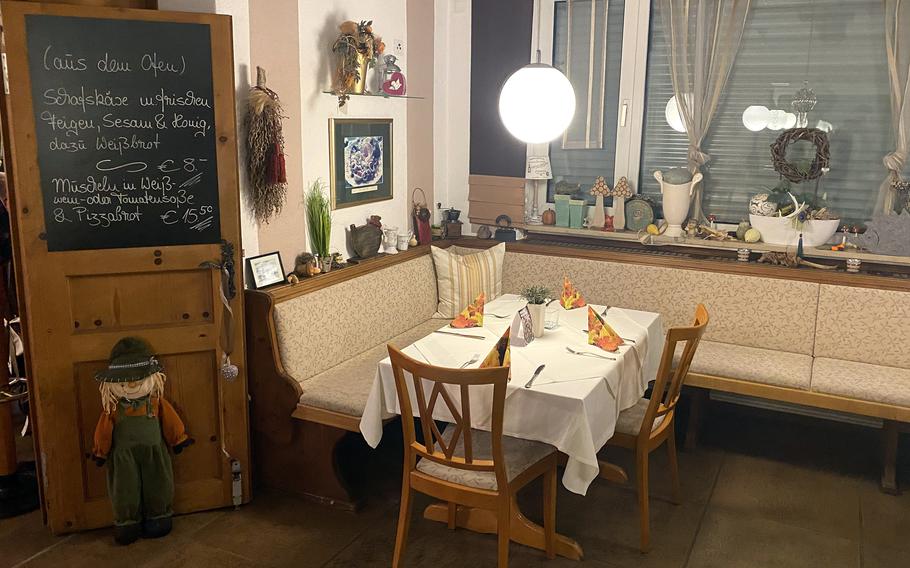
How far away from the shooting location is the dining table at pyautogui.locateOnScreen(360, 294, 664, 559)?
273cm

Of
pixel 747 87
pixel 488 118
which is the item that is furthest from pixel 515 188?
pixel 747 87

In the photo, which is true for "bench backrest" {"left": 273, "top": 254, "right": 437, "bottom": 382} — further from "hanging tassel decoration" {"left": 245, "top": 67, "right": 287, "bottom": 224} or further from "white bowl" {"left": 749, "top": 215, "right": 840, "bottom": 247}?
"white bowl" {"left": 749, "top": 215, "right": 840, "bottom": 247}

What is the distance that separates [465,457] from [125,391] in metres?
1.34

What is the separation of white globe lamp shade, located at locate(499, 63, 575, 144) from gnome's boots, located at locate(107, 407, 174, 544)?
1996 millimetres

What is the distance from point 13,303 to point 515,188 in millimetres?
2812

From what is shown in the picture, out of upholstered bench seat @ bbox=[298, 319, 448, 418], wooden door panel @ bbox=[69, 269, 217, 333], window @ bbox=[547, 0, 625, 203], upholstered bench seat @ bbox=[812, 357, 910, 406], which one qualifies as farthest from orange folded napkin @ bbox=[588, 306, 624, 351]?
window @ bbox=[547, 0, 625, 203]

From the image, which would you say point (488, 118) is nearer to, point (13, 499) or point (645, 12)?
point (645, 12)

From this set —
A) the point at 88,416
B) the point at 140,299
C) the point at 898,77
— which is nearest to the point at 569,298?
the point at 140,299

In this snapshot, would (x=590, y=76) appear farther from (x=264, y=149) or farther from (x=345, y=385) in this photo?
(x=345, y=385)

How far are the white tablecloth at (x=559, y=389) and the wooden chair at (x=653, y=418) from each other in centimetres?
11

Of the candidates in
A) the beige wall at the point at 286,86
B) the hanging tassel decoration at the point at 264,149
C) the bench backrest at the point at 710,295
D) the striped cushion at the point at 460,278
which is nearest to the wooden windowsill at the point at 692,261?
the bench backrest at the point at 710,295

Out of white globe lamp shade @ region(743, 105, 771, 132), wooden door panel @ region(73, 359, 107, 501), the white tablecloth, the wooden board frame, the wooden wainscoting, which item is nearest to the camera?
the white tablecloth

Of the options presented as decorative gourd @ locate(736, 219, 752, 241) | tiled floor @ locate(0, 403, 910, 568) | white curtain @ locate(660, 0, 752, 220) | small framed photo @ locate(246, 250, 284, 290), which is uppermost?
white curtain @ locate(660, 0, 752, 220)

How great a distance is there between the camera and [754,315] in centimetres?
417
